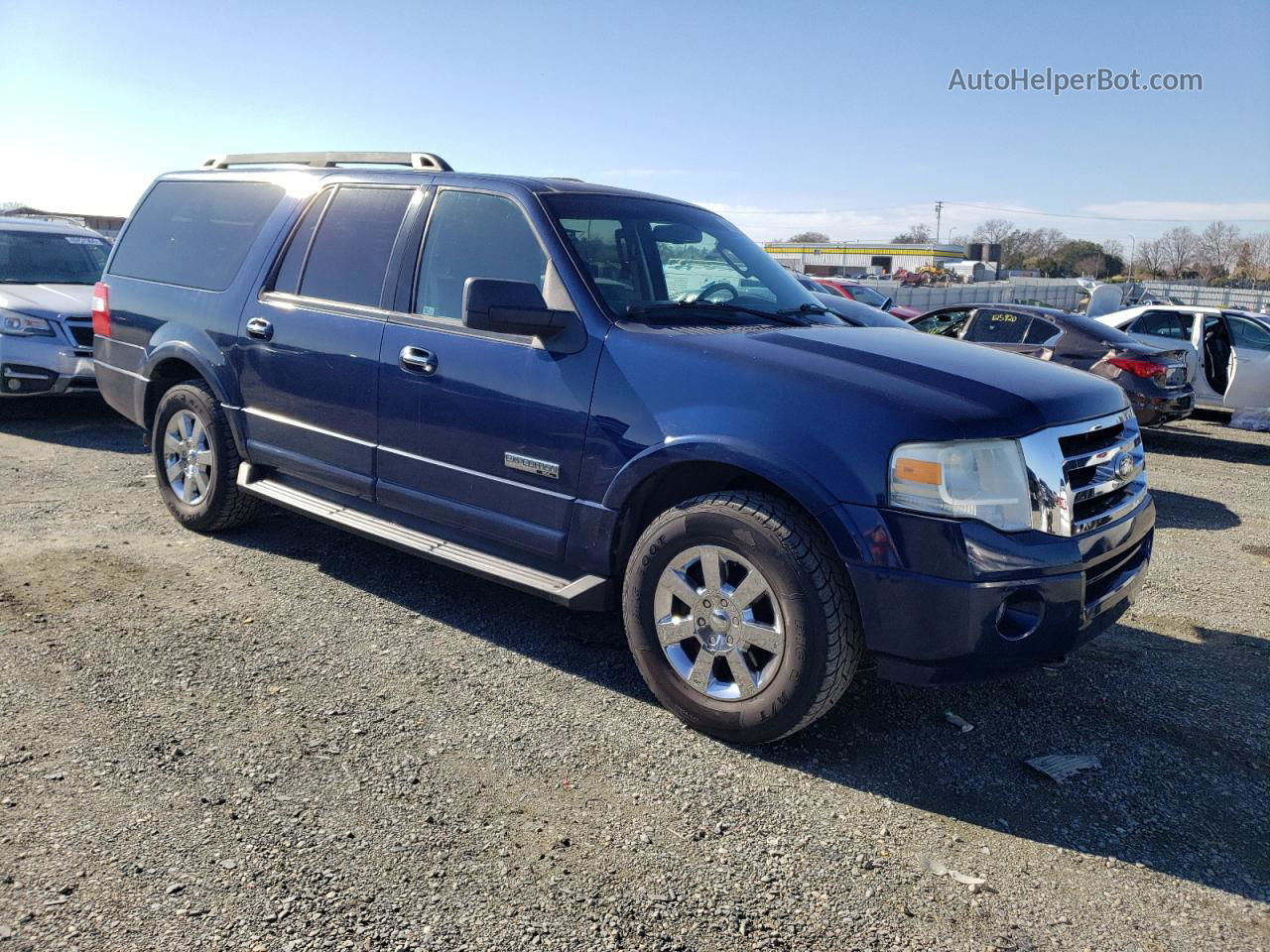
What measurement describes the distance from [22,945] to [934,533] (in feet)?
8.70

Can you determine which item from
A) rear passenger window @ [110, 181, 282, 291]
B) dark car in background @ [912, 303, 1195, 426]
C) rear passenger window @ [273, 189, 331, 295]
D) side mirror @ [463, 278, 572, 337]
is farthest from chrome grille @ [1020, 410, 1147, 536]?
dark car in background @ [912, 303, 1195, 426]

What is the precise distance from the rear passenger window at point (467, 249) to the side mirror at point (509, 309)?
1.13 ft

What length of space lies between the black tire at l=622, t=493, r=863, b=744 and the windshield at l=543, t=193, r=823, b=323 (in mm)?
972

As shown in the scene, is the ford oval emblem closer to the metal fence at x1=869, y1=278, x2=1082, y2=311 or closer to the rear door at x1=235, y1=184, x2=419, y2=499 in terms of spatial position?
the rear door at x1=235, y1=184, x2=419, y2=499

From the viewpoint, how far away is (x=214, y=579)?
16.7ft

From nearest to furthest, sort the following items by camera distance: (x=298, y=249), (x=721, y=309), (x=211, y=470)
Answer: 1. (x=721, y=309)
2. (x=298, y=249)
3. (x=211, y=470)

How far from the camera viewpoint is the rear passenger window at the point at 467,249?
14.0ft

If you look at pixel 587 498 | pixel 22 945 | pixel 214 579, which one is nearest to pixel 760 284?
pixel 587 498

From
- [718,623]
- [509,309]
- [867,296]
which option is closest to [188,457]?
[509,309]

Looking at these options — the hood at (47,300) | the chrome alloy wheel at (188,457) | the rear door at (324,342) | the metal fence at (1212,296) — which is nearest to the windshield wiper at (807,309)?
the rear door at (324,342)

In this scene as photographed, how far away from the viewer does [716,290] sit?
4.44 metres

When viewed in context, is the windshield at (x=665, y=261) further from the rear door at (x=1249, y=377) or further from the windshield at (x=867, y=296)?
the windshield at (x=867, y=296)

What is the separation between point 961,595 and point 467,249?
8.32 feet

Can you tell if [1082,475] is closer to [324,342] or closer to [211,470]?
[324,342]
